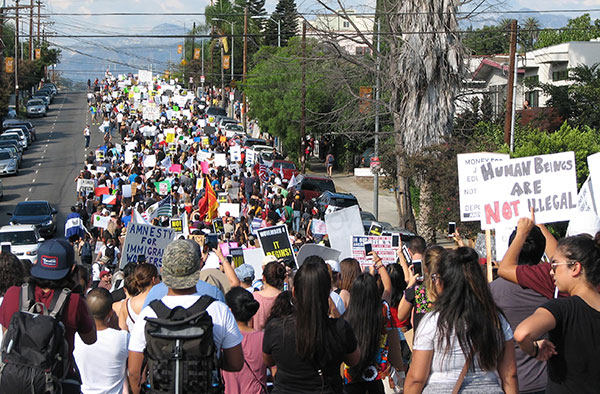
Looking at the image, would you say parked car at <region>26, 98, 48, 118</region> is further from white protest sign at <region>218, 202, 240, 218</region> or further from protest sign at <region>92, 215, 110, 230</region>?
protest sign at <region>92, 215, 110, 230</region>

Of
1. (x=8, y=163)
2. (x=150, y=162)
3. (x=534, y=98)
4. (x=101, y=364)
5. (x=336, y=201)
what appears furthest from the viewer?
(x=534, y=98)

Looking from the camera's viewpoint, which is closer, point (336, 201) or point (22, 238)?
point (22, 238)

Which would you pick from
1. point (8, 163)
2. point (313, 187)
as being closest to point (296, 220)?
point (313, 187)

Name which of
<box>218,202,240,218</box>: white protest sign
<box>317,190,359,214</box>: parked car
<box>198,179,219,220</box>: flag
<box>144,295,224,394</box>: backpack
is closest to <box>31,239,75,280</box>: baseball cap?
<box>144,295,224,394</box>: backpack

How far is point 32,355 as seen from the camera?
183 inches

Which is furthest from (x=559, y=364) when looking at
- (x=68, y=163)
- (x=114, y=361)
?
(x=68, y=163)

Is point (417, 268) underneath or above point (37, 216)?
above

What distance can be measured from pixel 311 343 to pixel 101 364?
1654 mm

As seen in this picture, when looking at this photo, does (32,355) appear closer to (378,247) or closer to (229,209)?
(378,247)

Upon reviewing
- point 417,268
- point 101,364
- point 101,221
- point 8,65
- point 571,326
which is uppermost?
point 8,65

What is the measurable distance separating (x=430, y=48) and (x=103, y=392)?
1983 cm

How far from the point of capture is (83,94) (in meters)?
105

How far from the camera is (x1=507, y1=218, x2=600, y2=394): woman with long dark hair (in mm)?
4328

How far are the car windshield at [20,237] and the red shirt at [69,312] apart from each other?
59.4 ft
